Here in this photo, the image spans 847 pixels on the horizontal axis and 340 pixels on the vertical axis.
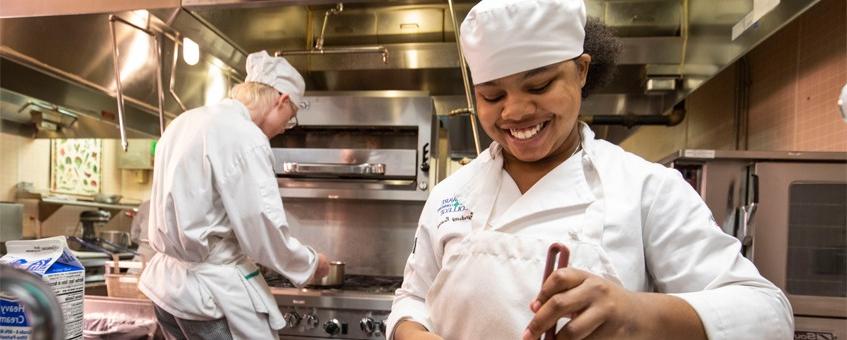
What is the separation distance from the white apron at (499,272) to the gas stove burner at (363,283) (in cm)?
108

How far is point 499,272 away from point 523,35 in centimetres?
32

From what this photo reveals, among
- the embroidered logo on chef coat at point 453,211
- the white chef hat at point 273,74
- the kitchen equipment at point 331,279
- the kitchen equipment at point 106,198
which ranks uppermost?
the white chef hat at point 273,74

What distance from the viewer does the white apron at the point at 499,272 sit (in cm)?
63

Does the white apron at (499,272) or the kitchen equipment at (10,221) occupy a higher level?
the white apron at (499,272)

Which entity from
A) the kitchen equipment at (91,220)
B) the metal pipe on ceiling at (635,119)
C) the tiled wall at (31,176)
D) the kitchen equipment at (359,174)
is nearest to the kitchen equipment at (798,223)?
the metal pipe on ceiling at (635,119)

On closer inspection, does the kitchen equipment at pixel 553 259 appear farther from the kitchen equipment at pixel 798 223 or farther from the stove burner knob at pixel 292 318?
the stove burner knob at pixel 292 318

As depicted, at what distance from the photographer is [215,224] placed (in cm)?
138

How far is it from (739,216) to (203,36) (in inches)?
73.1

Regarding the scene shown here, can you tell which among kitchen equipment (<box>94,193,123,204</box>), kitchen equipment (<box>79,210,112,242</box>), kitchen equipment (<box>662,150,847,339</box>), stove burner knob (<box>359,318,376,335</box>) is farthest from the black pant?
kitchen equipment (<box>94,193,123,204</box>)

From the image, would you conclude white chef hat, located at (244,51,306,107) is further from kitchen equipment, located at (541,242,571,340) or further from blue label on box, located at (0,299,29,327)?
kitchen equipment, located at (541,242,571,340)

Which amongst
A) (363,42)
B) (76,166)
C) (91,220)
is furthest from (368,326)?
(76,166)

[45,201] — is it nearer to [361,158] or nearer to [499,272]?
[361,158]

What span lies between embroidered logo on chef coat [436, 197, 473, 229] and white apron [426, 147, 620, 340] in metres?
0.02

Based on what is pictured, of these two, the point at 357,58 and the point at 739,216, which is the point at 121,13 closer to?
the point at 357,58
